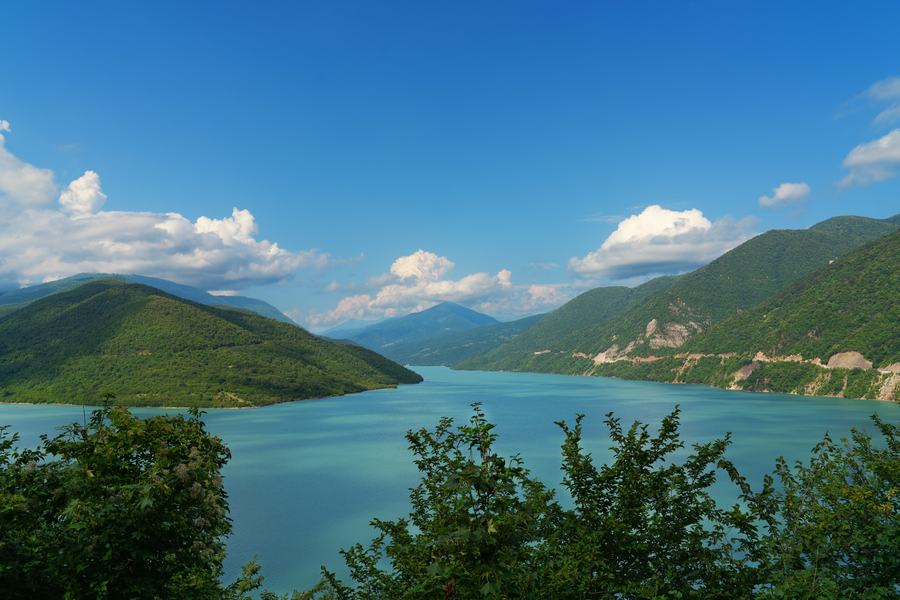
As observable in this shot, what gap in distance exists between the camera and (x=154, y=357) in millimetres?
131750

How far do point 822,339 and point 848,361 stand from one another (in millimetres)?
14992

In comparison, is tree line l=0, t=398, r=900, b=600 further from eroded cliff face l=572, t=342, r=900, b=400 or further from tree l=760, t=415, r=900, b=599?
eroded cliff face l=572, t=342, r=900, b=400

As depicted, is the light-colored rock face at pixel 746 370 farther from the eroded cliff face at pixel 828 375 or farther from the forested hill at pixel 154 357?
the forested hill at pixel 154 357

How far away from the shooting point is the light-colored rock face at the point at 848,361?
363 ft

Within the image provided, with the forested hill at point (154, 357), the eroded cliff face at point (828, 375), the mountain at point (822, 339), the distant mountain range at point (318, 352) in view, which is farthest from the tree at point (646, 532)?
the forested hill at point (154, 357)

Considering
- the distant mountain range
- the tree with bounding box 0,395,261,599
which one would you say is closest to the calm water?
the distant mountain range

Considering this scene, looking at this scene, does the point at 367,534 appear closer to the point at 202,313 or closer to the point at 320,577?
the point at 320,577

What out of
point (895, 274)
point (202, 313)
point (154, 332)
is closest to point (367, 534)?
point (154, 332)

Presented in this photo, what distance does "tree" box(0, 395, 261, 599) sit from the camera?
5691 mm

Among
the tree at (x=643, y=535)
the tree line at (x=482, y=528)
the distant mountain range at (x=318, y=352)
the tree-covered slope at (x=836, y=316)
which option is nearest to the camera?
the tree at (x=643, y=535)

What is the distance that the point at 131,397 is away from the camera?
109125 millimetres

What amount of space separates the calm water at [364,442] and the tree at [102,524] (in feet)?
81.6

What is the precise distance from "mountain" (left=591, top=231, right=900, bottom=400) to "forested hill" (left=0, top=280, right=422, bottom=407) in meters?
127

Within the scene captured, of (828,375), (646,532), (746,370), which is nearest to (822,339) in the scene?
(828,375)
